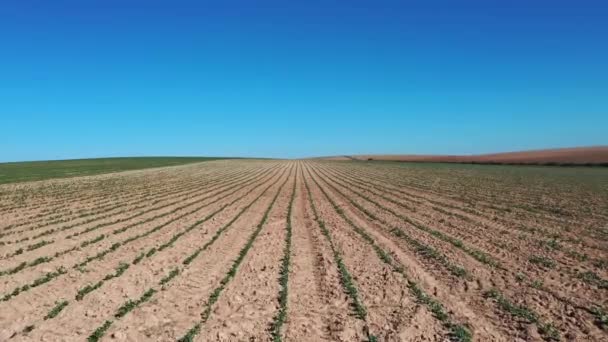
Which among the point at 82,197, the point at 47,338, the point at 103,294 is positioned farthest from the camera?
the point at 82,197

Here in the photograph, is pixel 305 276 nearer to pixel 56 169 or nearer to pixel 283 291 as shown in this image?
pixel 283 291

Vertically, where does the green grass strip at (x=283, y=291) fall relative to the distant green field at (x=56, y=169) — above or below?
below

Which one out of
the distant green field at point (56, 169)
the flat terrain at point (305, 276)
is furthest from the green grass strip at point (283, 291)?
the distant green field at point (56, 169)

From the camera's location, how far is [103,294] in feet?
27.5

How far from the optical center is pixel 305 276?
955 cm

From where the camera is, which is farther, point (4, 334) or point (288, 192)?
point (288, 192)

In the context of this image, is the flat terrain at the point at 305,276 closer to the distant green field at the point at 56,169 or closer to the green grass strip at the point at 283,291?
the green grass strip at the point at 283,291

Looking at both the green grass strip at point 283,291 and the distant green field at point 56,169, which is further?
the distant green field at point 56,169

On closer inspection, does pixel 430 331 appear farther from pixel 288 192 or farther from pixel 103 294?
pixel 288 192

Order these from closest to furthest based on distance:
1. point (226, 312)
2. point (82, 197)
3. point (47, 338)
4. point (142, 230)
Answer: point (47, 338) → point (226, 312) → point (142, 230) → point (82, 197)

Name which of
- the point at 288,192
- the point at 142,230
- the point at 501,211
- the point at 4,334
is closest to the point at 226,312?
the point at 4,334

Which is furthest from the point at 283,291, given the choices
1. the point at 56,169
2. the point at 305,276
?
the point at 56,169

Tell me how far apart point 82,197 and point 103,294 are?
2013cm

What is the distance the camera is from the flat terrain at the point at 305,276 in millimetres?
6855
